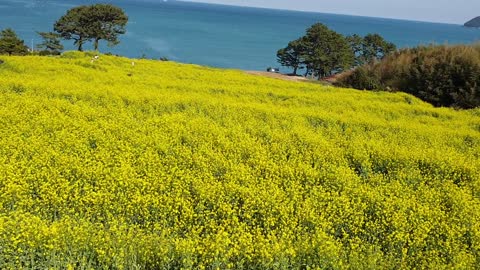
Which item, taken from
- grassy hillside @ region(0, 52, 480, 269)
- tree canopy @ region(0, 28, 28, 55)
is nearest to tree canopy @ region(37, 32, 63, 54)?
tree canopy @ region(0, 28, 28, 55)

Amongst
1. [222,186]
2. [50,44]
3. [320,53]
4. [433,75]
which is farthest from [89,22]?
[222,186]

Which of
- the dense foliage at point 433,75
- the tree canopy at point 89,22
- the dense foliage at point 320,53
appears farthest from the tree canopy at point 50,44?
the dense foliage at point 433,75

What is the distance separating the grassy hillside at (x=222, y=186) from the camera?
16.7ft

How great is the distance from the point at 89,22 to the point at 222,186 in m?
40.0

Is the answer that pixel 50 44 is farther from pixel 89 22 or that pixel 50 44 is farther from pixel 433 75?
pixel 433 75

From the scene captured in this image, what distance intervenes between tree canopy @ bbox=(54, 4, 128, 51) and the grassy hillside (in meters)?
32.2

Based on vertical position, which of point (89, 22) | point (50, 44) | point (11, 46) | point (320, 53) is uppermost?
point (89, 22)

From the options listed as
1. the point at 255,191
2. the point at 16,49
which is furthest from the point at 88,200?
the point at 16,49

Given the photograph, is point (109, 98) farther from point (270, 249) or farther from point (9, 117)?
point (270, 249)

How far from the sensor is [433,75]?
18.6 meters

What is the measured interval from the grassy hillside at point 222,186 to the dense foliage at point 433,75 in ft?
20.6

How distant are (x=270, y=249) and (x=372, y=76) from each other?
18433mm

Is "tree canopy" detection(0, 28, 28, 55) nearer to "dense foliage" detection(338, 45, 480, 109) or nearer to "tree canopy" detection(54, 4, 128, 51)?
"tree canopy" detection(54, 4, 128, 51)

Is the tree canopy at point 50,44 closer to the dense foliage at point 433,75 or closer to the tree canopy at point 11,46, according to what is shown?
the tree canopy at point 11,46
